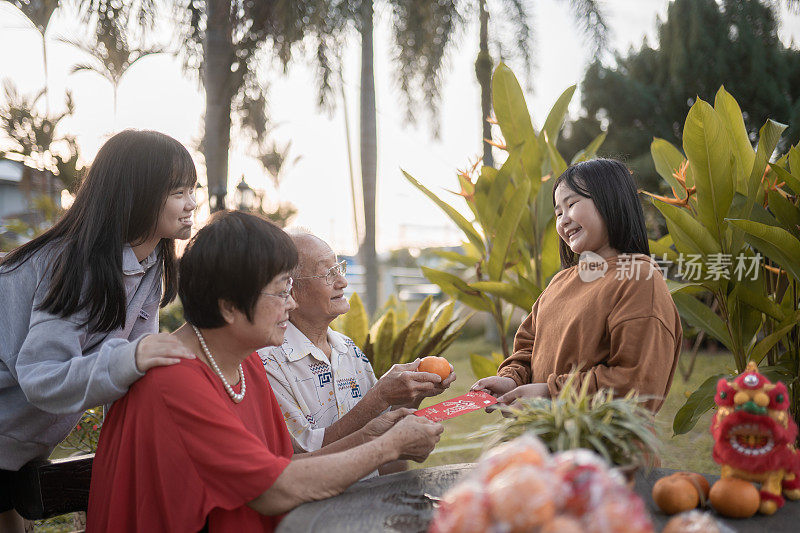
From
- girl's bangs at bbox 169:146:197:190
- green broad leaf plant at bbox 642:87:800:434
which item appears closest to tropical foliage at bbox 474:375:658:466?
girl's bangs at bbox 169:146:197:190

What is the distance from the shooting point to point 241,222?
184 cm

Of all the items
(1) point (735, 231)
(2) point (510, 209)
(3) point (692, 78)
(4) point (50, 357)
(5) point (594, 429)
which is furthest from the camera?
(3) point (692, 78)

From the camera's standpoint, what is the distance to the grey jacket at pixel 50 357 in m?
1.75

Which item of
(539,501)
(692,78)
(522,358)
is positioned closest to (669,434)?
(522,358)

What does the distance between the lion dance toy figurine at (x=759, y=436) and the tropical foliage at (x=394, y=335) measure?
2785mm

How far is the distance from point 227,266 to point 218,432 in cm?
44

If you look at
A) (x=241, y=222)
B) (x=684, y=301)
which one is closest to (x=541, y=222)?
(x=684, y=301)

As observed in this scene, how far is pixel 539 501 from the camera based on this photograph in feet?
3.18

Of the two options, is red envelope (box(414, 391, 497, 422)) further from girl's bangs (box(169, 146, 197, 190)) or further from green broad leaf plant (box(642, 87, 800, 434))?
green broad leaf plant (box(642, 87, 800, 434))

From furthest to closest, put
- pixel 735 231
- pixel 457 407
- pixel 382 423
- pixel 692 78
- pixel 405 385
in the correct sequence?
pixel 692 78
pixel 735 231
pixel 405 385
pixel 382 423
pixel 457 407

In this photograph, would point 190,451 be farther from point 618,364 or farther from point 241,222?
point 618,364

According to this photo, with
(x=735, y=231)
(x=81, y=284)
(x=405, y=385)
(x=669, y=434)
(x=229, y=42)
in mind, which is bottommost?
(x=669, y=434)

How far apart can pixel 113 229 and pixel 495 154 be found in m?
9.08

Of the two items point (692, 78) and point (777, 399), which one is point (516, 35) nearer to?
point (692, 78)
